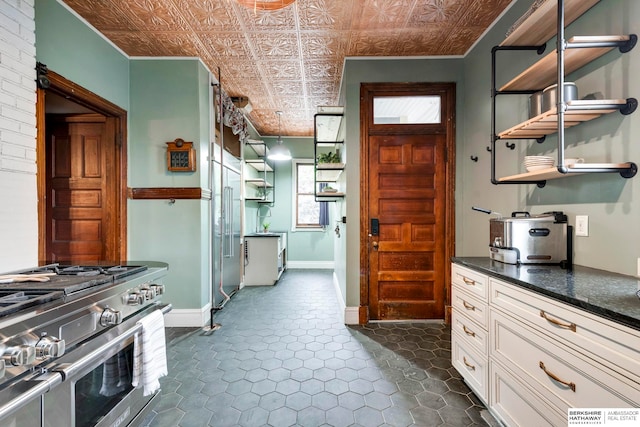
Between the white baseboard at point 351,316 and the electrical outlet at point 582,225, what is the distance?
6.54 feet

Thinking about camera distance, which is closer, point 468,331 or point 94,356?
point 94,356

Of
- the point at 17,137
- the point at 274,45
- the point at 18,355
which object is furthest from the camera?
the point at 274,45

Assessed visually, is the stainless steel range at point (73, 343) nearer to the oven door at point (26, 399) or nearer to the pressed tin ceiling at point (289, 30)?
the oven door at point (26, 399)

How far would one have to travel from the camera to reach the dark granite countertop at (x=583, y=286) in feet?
3.11

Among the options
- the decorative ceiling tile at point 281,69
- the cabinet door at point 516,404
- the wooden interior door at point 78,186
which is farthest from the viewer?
the decorative ceiling tile at point 281,69

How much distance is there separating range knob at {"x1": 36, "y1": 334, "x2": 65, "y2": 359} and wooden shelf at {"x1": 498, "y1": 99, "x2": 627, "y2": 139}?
2262mm

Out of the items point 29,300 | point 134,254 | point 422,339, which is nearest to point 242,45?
point 134,254

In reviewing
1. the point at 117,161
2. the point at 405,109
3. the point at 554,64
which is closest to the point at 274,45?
the point at 405,109

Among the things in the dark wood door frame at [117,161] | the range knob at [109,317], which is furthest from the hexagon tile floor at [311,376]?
the dark wood door frame at [117,161]

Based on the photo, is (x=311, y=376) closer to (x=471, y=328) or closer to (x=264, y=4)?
(x=471, y=328)

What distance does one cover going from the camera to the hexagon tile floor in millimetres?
1686

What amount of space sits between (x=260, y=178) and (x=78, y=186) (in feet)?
10.7

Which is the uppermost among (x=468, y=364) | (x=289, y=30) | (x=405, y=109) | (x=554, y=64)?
(x=289, y=30)

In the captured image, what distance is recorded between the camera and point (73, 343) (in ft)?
3.24
